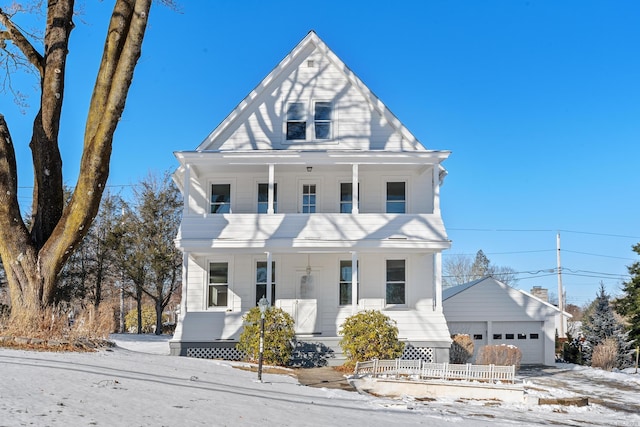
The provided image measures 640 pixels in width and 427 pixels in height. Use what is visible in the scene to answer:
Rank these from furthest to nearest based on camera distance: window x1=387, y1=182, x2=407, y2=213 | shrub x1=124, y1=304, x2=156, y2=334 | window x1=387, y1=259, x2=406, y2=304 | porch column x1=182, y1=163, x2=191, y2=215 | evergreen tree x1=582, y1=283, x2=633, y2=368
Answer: shrub x1=124, y1=304, x2=156, y2=334 → evergreen tree x1=582, y1=283, x2=633, y2=368 → window x1=387, y1=182, x2=407, y2=213 → window x1=387, y1=259, x2=406, y2=304 → porch column x1=182, y1=163, x2=191, y2=215

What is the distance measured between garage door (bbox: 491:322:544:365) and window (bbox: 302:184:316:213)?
9.00 m

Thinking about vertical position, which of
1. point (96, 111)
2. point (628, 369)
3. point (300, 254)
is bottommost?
point (628, 369)

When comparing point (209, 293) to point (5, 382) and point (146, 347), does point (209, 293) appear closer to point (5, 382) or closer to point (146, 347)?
point (146, 347)

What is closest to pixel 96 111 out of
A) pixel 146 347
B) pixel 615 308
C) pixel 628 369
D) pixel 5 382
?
pixel 5 382

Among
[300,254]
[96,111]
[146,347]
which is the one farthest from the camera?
[146,347]

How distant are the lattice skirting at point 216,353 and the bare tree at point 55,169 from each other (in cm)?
697

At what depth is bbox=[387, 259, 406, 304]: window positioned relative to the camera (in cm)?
2033

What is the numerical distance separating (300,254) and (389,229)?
3322 mm

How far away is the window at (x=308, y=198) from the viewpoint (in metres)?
21.0

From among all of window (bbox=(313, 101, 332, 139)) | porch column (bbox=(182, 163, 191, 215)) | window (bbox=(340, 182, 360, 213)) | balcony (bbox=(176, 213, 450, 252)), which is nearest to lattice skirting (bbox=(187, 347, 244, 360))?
balcony (bbox=(176, 213, 450, 252))

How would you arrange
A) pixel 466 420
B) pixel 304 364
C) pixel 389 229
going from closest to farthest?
pixel 466 420
pixel 304 364
pixel 389 229

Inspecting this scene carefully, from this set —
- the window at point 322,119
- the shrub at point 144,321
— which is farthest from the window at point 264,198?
the shrub at point 144,321

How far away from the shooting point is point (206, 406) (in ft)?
23.7

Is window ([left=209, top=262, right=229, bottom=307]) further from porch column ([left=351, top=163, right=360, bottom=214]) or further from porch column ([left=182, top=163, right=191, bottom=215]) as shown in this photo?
porch column ([left=351, top=163, right=360, bottom=214])
